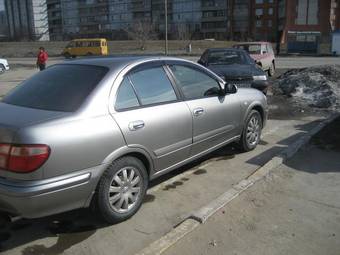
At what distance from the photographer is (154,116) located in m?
4.39

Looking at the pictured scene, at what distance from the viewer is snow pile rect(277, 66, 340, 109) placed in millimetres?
11289

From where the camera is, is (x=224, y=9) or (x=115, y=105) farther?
(x=224, y=9)

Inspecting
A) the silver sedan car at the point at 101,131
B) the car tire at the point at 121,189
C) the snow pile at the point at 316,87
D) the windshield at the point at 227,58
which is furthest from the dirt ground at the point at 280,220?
the windshield at the point at 227,58

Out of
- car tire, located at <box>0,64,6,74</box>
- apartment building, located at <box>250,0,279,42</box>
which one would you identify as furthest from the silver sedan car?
apartment building, located at <box>250,0,279,42</box>

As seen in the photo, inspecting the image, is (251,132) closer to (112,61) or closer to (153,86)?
(153,86)

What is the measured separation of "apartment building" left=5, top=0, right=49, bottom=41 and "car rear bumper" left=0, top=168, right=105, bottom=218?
13744cm

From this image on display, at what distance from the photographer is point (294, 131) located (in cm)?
824

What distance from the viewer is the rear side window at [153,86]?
441cm

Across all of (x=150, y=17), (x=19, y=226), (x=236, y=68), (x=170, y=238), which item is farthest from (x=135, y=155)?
(x=150, y=17)

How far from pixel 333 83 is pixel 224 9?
324 ft

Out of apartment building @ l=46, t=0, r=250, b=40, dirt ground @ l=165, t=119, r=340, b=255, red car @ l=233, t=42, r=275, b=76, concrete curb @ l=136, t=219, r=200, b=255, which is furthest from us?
apartment building @ l=46, t=0, r=250, b=40

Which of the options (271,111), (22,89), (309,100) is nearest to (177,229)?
(22,89)

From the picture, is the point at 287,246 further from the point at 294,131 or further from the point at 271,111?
the point at 271,111

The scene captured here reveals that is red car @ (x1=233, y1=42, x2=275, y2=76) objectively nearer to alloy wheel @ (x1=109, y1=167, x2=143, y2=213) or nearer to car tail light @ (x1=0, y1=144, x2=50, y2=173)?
alloy wheel @ (x1=109, y1=167, x2=143, y2=213)
